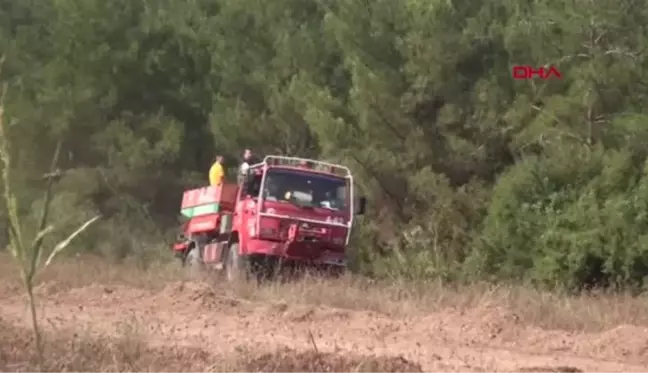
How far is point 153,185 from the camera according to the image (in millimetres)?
31391

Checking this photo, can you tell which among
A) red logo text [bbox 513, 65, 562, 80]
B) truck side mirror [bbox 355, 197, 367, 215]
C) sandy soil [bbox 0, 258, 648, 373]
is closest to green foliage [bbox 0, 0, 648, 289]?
red logo text [bbox 513, 65, 562, 80]

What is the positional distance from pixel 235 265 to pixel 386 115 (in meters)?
6.66

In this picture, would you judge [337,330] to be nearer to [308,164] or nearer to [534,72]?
[308,164]

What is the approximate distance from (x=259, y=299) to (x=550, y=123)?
30.3ft

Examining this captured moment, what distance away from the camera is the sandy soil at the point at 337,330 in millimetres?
9953

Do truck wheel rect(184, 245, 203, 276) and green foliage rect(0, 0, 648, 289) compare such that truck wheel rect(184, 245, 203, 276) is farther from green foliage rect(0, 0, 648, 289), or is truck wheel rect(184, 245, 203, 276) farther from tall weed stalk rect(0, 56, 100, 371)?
tall weed stalk rect(0, 56, 100, 371)

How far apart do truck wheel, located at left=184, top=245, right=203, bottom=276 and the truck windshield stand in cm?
240

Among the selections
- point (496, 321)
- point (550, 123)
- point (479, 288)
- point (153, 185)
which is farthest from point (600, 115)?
point (153, 185)

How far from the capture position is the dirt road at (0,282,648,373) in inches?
399

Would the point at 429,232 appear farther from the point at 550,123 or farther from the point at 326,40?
the point at 326,40

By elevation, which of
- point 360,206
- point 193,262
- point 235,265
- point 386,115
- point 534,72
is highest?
point 534,72

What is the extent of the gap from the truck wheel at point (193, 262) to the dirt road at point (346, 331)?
198 inches

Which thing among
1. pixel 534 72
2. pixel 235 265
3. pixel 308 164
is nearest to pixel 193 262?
pixel 235 265

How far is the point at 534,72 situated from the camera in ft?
73.2
